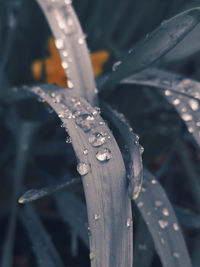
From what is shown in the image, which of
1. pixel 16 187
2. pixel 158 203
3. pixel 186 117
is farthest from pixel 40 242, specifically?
pixel 186 117

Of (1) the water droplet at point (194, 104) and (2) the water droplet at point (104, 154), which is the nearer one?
(2) the water droplet at point (104, 154)

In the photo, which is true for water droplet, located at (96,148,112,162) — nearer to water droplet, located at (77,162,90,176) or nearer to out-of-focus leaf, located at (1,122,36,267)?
water droplet, located at (77,162,90,176)

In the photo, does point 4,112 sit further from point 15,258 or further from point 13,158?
point 15,258

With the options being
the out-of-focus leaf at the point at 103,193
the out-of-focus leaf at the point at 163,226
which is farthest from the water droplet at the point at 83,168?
the out-of-focus leaf at the point at 163,226

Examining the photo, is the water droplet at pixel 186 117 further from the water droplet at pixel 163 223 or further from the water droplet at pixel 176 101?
the water droplet at pixel 163 223

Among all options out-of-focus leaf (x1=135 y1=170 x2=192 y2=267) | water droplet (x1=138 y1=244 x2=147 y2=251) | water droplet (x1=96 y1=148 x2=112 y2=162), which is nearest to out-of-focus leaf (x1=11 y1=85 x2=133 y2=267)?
water droplet (x1=96 y1=148 x2=112 y2=162)

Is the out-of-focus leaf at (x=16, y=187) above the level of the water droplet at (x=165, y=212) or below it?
above

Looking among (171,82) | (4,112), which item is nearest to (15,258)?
(4,112)
